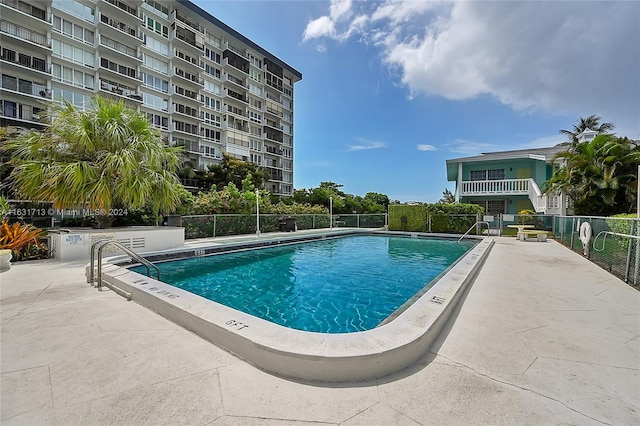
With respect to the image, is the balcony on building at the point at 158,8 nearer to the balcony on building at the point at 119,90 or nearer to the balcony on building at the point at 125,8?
the balcony on building at the point at 125,8

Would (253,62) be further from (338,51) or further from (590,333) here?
(590,333)

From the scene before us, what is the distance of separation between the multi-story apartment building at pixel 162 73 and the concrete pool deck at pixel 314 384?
20.3 m

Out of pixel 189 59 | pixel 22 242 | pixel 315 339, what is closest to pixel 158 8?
pixel 189 59

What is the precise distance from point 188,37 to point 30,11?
14863mm

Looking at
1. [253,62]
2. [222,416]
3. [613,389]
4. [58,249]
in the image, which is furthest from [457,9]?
[253,62]

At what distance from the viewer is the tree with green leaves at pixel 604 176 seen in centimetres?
1144

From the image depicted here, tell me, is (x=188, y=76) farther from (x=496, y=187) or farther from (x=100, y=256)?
(x=100, y=256)

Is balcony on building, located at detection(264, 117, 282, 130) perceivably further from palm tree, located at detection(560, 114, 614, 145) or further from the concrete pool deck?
the concrete pool deck

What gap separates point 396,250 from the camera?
39.7ft

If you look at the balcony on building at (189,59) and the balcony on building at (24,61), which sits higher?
the balcony on building at (189,59)

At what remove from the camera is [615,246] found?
6637mm

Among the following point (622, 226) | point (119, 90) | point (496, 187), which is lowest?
point (622, 226)

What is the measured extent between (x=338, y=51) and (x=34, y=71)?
84.3ft

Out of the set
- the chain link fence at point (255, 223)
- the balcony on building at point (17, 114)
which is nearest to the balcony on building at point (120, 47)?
the balcony on building at point (17, 114)
